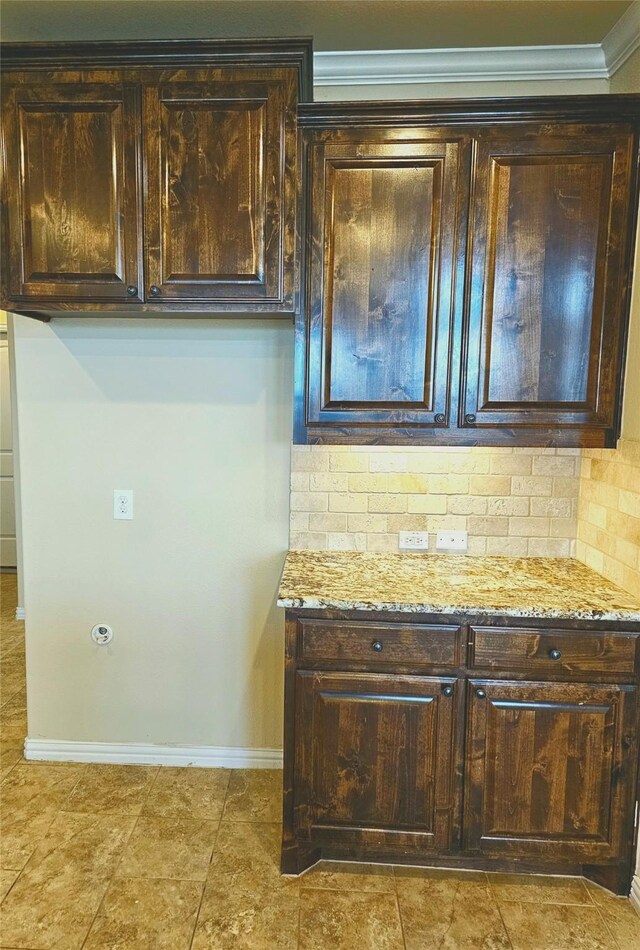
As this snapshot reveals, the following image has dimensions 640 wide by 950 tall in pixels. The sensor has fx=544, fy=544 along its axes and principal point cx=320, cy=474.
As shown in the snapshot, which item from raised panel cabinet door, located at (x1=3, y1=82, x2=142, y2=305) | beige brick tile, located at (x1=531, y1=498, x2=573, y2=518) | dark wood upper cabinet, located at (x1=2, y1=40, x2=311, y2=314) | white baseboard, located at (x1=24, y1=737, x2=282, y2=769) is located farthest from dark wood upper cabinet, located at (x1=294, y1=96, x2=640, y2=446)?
white baseboard, located at (x1=24, y1=737, x2=282, y2=769)

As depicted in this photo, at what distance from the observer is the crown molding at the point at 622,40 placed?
1.79m

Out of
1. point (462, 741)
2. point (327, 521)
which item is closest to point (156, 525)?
point (327, 521)

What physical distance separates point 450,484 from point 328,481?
0.49 meters

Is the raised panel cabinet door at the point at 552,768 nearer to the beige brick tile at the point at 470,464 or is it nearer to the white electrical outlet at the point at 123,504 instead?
the beige brick tile at the point at 470,464

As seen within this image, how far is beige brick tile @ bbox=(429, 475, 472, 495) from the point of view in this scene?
2178 mm

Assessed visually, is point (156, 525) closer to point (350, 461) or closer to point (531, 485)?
point (350, 461)

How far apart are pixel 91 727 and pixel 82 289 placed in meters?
1.83

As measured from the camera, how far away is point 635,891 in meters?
1.71

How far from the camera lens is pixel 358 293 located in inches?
72.8

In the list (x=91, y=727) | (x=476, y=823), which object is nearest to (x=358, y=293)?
(x=476, y=823)

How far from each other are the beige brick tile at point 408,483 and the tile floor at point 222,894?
1319 millimetres

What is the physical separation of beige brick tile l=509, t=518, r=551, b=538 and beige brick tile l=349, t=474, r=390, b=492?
0.53 meters

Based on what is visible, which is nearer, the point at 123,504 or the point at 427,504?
the point at 427,504

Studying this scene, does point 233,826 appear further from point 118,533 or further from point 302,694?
point 118,533
